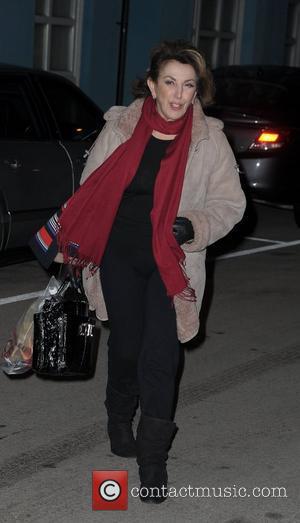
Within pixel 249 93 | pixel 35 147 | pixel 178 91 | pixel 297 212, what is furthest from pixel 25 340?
pixel 249 93

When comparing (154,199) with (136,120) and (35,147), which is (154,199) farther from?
(35,147)

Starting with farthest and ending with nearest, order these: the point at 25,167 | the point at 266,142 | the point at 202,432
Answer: the point at 266,142
the point at 25,167
the point at 202,432

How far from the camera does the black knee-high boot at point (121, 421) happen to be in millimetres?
5105

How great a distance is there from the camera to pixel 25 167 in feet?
28.8

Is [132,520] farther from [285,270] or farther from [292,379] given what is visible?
[285,270]

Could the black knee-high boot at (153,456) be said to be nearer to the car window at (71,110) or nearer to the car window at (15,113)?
the car window at (15,113)

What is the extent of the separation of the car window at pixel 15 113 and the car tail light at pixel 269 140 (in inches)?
129

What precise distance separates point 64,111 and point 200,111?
4.83 m

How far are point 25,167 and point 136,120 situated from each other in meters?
4.07

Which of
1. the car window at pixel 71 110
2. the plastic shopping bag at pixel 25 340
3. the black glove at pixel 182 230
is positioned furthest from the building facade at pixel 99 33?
the black glove at pixel 182 230

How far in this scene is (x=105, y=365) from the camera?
6.93 metres

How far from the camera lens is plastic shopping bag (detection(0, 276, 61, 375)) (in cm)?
505

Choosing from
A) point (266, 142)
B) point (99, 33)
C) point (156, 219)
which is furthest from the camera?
point (99, 33)

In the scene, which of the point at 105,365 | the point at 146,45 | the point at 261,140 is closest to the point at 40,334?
the point at 105,365
